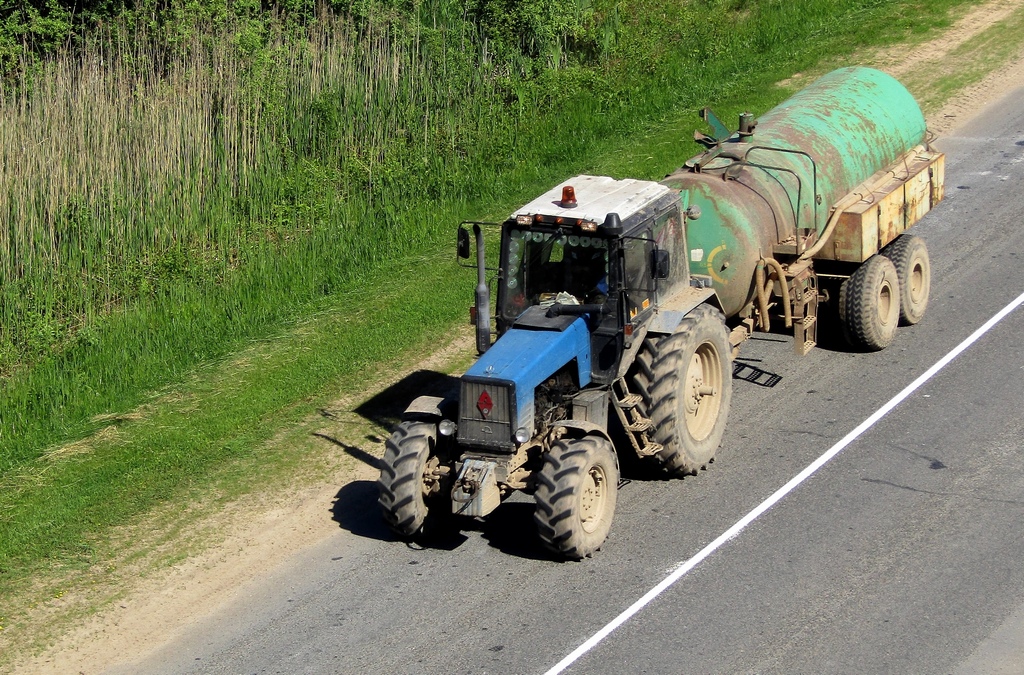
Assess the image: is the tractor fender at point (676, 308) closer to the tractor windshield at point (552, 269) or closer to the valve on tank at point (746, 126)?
the tractor windshield at point (552, 269)

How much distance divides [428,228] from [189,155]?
3328mm

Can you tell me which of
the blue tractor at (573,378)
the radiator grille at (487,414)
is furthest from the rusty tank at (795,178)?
the radiator grille at (487,414)

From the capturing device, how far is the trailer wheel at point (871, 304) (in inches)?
589

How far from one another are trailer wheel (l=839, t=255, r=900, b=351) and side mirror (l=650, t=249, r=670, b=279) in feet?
12.4

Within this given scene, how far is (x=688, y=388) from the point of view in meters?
12.7

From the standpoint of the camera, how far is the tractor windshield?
12.1 meters

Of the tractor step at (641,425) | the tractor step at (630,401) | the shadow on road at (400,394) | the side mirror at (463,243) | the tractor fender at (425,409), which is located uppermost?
the side mirror at (463,243)

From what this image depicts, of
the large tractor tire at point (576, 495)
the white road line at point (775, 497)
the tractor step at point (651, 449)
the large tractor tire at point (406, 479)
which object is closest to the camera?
the white road line at point (775, 497)

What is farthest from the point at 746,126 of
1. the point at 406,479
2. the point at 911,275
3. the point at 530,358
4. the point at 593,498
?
the point at 406,479

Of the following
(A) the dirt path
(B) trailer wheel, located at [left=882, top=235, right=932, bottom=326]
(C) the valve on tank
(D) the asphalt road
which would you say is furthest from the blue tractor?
(B) trailer wheel, located at [left=882, top=235, right=932, bottom=326]

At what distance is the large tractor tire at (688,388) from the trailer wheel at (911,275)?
135 inches

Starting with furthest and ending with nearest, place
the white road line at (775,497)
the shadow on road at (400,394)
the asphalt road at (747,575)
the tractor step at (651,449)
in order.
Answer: the shadow on road at (400,394)
the tractor step at (651,449)
the white road line at (775,497)
the asphalt road at (747,575)

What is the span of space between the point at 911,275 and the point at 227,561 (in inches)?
332

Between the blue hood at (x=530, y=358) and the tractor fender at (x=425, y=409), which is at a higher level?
the blue hood at (x=530, y=358)
